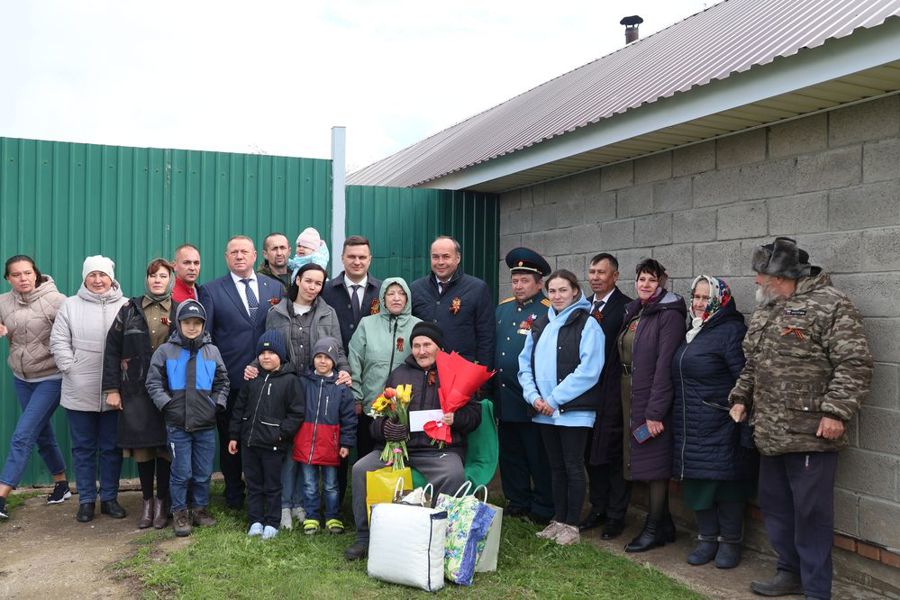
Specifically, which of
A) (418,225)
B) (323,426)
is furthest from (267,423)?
(418,225)

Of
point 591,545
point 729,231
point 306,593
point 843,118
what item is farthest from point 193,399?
point 843,118

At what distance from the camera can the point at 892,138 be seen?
4.03 meters

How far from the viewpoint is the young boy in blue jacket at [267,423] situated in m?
4.89

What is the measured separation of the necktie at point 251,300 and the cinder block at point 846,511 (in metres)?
3.62

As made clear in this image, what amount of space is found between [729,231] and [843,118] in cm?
97

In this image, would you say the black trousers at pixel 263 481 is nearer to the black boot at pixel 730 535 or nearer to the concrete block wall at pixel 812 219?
the black boot at pixel 730 535

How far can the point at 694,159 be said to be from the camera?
5309mm

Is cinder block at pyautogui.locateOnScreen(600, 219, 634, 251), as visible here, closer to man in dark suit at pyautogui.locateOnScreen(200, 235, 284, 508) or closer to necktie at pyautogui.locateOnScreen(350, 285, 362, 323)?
necktie at pyautogui.locateOnScreen(350, 285, 362, 323)

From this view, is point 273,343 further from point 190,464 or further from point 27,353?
point 27,353

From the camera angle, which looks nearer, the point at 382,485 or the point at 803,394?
the point at 803,394

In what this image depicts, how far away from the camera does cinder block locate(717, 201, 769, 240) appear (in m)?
4.78

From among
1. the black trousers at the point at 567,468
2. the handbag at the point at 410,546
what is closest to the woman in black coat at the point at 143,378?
the handbag at the point at 410,546

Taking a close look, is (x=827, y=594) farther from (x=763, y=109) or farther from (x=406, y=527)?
(x=763, y=109)

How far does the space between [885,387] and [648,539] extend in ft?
5.44
